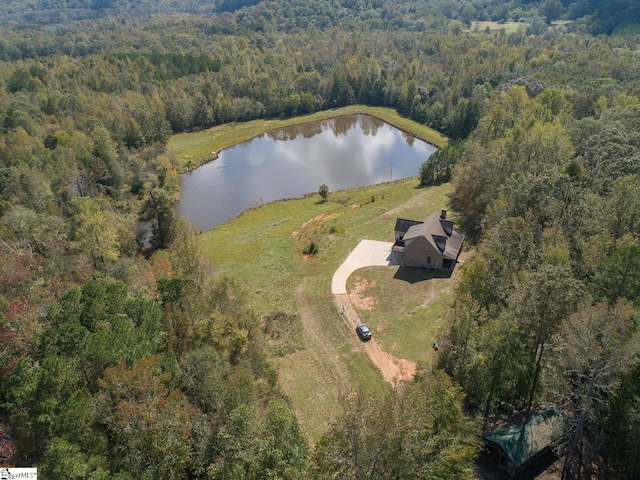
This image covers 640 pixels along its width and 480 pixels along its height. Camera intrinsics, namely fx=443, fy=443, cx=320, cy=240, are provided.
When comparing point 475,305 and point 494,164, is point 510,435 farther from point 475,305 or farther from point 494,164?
point 494,164

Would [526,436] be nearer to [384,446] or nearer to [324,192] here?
[384,446]

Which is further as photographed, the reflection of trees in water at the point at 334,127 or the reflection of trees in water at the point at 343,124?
the reflection of trees in water at the point at 343,124

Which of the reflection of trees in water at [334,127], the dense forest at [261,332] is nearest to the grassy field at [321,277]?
the dense forest at [261,332]

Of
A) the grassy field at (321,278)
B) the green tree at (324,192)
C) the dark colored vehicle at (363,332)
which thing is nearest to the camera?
the grassy field at (321,278)

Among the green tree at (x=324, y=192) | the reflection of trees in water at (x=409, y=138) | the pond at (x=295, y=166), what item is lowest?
the reflection of trees in water at (x=409, y=138)

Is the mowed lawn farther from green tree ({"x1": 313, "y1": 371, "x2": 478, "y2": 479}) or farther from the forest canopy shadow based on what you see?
green tree ({"x1": 313, "y1": 371, "x2": 478, "y2": 479})

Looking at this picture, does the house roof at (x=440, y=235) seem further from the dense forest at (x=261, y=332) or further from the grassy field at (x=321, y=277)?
the grassy field at (x=321, y=277)
